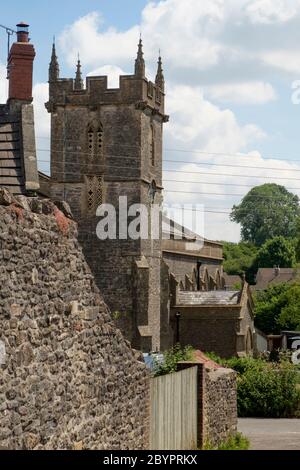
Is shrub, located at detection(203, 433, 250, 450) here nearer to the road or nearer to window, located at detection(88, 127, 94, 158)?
the road

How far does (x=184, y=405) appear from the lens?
586 inches

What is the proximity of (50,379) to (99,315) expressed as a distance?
1.72 m

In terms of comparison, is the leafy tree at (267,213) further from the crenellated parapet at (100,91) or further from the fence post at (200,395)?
the fence post at (200,395)

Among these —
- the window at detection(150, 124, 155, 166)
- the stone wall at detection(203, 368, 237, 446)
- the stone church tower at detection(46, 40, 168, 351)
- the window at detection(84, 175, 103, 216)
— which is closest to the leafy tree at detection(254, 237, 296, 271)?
the window at detection(150, 124, 155, 166)

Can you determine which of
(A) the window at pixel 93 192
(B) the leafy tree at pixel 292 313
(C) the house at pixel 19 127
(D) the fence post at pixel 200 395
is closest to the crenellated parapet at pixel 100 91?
(A) the window at pixel 93 192

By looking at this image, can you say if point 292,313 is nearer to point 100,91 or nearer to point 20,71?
point 100,91

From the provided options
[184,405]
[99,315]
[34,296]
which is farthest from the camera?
[184,405]

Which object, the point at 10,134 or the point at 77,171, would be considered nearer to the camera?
the point at 10,134

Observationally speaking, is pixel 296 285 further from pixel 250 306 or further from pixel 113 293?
pixel 113 293

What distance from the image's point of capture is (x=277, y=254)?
109 metres

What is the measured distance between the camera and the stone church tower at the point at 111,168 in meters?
46.2

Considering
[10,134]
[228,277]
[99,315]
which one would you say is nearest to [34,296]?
[99,315]

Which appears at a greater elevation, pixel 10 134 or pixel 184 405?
pixel 10 134

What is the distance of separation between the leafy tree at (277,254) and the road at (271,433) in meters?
79.6
